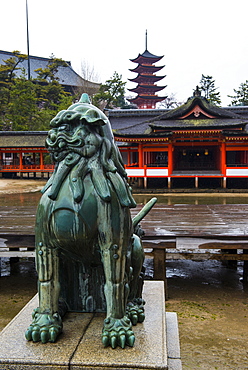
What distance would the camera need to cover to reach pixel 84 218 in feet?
6.20

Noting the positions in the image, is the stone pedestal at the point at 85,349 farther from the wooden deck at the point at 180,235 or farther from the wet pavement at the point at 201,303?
the wooden deck at the point at 180,235

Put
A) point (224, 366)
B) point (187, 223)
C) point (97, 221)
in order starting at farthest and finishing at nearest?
point (187, 223) < point (224, 366) < point (97, 221)

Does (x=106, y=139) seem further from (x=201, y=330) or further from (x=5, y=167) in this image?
(x=5, y=167)

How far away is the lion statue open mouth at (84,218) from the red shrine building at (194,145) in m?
18.6

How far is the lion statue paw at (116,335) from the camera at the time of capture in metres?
1.85

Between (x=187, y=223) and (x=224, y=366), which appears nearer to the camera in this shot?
(x=224, y=366)

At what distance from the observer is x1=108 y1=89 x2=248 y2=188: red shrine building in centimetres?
2017

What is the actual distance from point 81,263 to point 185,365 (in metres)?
1.90

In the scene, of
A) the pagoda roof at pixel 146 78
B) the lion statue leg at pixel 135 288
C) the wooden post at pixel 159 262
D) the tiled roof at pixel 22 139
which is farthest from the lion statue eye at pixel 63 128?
the pagoda roof at pixel 146 78

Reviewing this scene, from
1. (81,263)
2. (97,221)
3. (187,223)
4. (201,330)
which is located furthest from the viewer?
(187,223)

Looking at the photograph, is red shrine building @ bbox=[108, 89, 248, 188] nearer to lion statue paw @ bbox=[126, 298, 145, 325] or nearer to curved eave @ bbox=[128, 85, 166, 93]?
lion statue paw @ bbox=[126, 298, 145, 325]

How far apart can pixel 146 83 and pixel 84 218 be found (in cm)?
4302

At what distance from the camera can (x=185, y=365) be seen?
332cm

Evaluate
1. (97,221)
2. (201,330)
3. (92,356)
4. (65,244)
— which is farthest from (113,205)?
(201,330)
